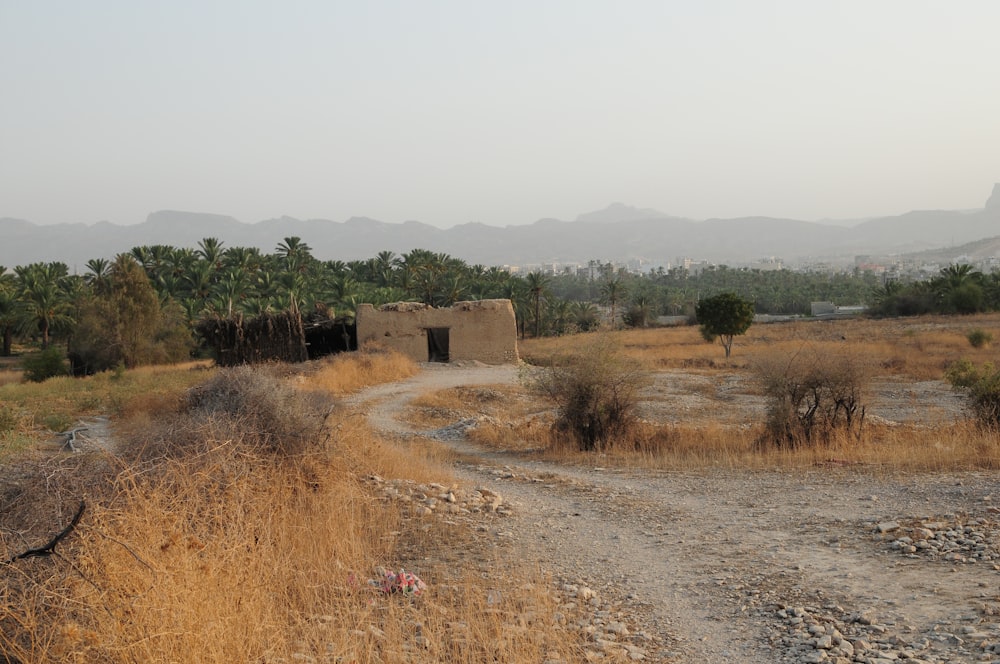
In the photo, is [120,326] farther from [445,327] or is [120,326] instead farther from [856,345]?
[856,345]

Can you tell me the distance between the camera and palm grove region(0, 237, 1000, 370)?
38.5m

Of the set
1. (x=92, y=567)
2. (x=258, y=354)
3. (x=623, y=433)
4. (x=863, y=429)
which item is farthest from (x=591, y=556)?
(x=258, y=354)

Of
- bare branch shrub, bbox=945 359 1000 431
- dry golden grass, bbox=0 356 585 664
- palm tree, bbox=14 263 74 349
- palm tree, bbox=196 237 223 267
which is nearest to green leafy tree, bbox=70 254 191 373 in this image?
palm tree, bbox=14 263 74 349

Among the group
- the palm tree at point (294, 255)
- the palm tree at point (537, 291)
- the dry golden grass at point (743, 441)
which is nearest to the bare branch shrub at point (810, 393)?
the dry golden grass at point (743, 441)

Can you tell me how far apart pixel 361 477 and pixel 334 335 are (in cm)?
→ 2369

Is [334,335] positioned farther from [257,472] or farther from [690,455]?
[257,472]

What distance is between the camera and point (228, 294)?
166 feet

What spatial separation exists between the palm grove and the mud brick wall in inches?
201

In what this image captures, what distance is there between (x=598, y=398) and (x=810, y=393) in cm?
360

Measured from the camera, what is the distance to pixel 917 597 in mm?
5621

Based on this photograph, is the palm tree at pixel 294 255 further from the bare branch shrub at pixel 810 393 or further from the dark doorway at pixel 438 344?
the bare branch shrub at pixel 810 393

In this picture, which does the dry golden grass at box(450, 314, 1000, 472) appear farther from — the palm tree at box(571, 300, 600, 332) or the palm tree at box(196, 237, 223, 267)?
the palm tree at box(196, 237, 223, 267)

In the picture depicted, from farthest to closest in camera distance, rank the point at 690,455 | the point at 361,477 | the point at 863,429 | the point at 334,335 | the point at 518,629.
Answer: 1. the point at 334,335
2. the point at 863,429
3. the point at 690,455
4. the point at 361,477
5. the point at 518,629

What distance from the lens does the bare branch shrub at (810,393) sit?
42.8 feet
